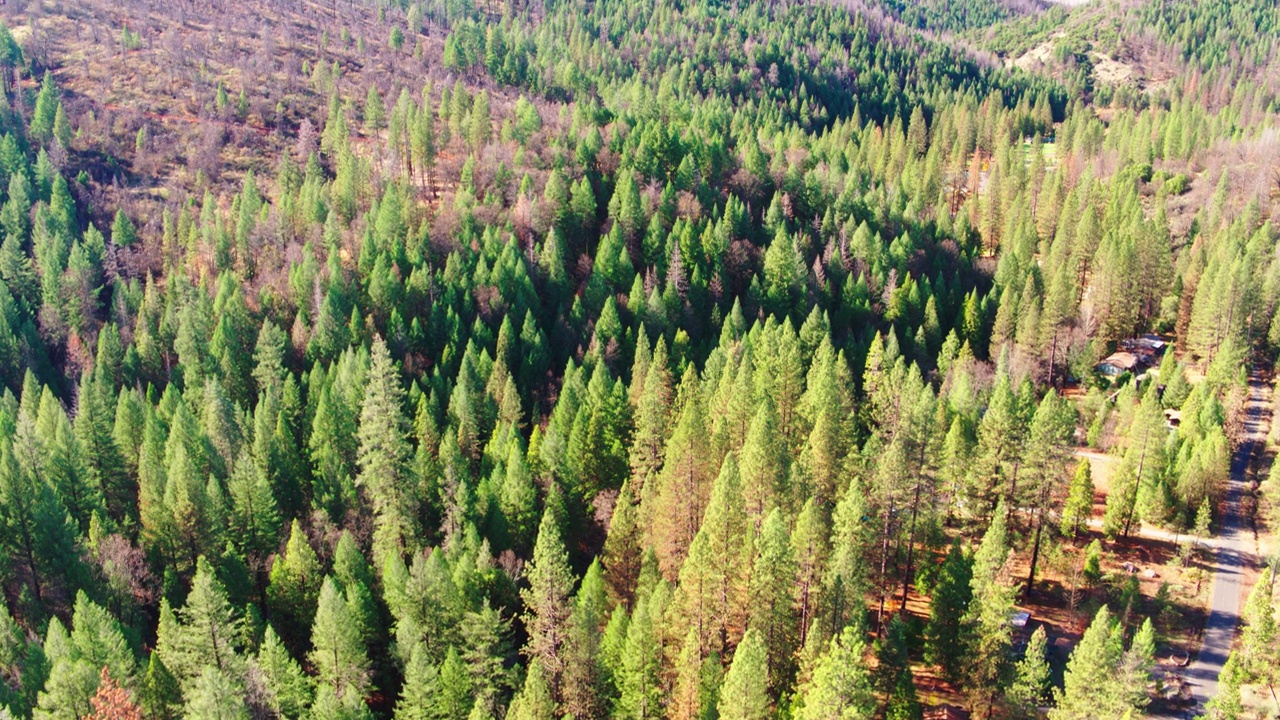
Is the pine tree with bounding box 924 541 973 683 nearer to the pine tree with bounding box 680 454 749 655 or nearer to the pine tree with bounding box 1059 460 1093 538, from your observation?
the pine tree with bounding box 680 454 749 655

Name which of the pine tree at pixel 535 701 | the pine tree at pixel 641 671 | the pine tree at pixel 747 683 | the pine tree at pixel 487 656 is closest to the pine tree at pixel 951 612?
the pine tree at pixel 747 683

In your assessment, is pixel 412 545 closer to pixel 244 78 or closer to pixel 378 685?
pixel 378 685

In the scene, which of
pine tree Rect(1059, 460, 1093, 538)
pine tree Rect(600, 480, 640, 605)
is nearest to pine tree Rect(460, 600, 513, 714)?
pine tree Rect(600, 480, 640, 605)

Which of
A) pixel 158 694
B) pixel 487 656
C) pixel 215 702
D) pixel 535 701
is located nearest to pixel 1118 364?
pixel 487 656

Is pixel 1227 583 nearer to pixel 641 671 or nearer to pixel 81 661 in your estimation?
pixel 641 671

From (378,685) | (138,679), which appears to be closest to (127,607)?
(138,679)

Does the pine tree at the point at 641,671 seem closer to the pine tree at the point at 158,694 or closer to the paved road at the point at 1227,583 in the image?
the pine tree at the point at 158,694
